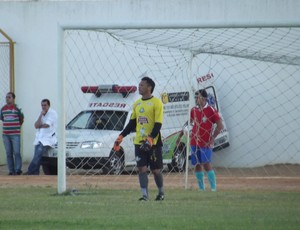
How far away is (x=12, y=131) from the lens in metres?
24.7

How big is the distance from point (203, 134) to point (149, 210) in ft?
15.5

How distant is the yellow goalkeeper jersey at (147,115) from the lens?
1512cm

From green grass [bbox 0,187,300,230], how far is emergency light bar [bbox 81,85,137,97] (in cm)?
674

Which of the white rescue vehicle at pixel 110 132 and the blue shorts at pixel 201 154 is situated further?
the white rescue vehicle at pixel 110 132

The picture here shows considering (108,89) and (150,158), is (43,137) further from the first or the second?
(150,158)

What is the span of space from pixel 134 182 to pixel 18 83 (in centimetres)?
894

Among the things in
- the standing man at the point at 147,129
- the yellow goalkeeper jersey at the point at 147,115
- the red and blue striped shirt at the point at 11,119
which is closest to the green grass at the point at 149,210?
the standing man at the point at 147,129

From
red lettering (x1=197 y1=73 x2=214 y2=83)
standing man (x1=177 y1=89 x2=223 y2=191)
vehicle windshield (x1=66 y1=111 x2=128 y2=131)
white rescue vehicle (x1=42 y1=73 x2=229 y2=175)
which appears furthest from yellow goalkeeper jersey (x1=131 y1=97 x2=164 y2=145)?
red lettering (x1=197 y1=73 x2=214 y2=83)

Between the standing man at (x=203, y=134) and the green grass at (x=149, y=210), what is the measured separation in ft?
2.86

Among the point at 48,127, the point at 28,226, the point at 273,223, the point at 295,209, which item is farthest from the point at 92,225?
the point at 48,127

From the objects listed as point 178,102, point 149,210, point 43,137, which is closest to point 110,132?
point 43,137

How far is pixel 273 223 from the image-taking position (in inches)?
461

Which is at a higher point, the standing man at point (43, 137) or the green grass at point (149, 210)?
the standing man at point (43, 137)

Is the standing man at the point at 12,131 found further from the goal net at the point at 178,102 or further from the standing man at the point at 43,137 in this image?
the goal net at the point at 178,102
